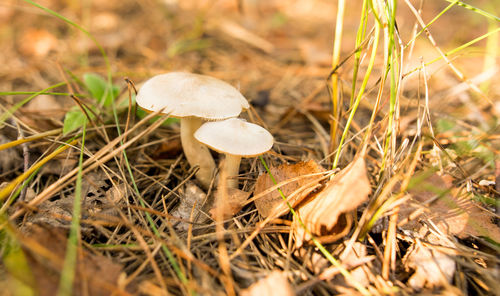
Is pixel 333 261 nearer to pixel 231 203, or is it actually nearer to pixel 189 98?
pixel 231 203

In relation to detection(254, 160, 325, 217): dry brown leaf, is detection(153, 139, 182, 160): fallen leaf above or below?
below

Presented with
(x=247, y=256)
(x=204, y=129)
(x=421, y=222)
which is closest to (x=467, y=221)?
(x=421, y=222)

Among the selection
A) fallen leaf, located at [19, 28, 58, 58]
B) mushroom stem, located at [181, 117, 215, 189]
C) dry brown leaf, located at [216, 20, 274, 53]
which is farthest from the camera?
dry brown leaf, located at [216, 20, 274, 53]

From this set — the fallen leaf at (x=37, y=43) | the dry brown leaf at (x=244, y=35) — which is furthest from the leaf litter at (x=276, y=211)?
the dry brown leaf at (x=244, y=35)

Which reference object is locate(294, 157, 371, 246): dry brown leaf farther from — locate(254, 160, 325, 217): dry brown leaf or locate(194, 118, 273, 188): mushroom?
locate(194, 118, 273, 188): mushroom

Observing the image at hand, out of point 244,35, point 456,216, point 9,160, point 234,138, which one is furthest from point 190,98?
point 244,35

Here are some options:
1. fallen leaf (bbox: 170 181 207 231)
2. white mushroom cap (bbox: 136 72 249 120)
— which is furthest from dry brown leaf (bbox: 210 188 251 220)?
white mushroom cap (bbox: 136 72 249 120)
